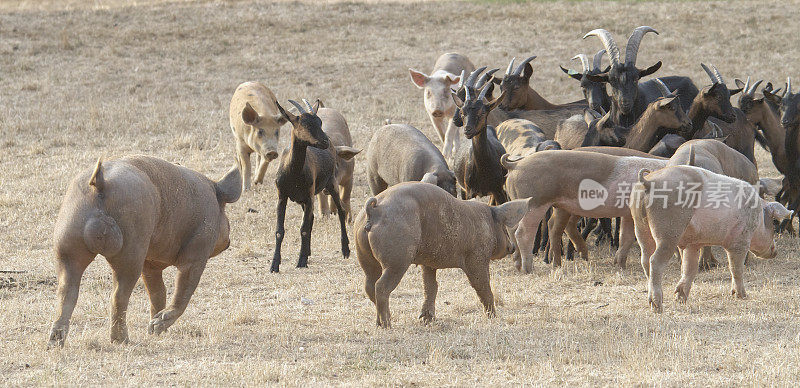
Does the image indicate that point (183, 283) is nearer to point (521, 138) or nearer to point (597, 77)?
point (521, 138)

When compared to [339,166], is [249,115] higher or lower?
higher

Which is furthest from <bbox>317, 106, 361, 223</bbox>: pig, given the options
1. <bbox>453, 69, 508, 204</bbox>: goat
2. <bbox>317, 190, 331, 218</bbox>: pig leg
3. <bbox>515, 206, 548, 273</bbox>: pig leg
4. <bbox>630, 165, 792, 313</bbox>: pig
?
<bbox>630, 165, 792, 313</bbox>: pig

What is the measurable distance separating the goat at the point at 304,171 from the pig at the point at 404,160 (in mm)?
639

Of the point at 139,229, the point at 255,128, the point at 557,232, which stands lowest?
the point at 557,232

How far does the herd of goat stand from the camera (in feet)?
21.5

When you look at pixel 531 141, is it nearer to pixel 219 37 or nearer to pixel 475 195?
pixel 475 195

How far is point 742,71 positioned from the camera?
2162cm

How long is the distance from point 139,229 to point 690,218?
14.0ft

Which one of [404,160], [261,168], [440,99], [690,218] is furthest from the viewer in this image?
[440,99]

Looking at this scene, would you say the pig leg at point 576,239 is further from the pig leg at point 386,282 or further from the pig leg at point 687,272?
the pig leg at point 386,282

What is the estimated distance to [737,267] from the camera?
8.47 m

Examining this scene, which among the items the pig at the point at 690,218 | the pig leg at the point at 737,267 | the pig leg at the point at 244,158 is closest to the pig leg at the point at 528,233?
the pig at the point at 690,218

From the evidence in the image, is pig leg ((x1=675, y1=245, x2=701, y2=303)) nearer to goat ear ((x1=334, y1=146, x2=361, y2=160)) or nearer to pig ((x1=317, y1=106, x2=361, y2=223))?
goat ear ((x1=334, y1=146, x2=361, y2=160))

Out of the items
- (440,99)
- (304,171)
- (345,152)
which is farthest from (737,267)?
(440,99)
